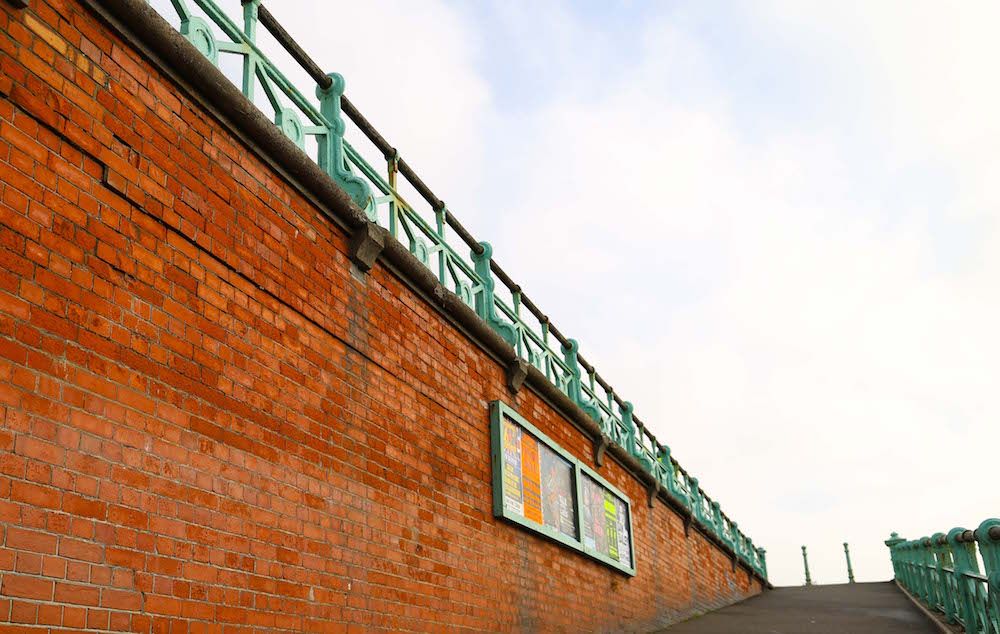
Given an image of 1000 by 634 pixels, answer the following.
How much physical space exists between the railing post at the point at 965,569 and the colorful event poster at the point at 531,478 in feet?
12.9

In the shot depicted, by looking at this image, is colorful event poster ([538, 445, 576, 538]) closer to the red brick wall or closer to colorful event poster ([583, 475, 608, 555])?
colorful event poster ([583, 475, 608, 555])

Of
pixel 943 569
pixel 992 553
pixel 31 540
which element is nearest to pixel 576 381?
pixel 943 569

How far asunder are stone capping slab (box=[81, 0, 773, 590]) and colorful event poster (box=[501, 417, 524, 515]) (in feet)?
2.30

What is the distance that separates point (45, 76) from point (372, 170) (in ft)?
11.3

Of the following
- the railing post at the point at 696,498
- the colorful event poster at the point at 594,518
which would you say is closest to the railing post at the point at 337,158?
the colorful event poster at the point at 594,518

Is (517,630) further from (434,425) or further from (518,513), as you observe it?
(434,425)

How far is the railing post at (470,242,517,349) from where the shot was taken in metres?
9.85

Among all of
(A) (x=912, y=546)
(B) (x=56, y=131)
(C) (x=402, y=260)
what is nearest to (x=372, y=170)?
(C) (x=402, y=260)

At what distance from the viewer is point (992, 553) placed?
7.43 m

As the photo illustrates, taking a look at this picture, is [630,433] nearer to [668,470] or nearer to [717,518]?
[668,470]

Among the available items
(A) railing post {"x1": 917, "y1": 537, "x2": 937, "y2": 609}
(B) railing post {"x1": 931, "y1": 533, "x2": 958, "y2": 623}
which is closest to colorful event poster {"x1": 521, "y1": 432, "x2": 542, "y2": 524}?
(B) railing post {"x1": 931, "y1": 533, "x2": 958, "y2": 623}

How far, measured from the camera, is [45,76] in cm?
440

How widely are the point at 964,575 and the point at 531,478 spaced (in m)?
4.18

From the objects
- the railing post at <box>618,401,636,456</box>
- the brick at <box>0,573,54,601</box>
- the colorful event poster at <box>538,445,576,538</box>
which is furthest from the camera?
the railing post at <box>618,401,636,456</box>
